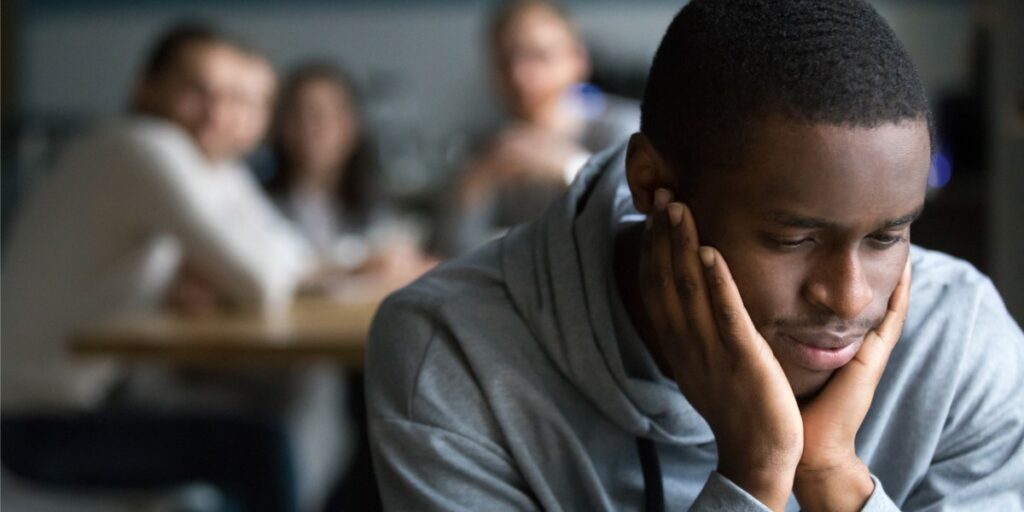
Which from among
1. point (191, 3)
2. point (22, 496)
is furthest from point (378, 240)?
point (191, 3)

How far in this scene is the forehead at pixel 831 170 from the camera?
0.84 metres

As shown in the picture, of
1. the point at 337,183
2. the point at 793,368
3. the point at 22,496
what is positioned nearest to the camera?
the point at 793,368

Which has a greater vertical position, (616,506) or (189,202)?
(616,506)

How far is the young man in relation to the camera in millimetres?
851

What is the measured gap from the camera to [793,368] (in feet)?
3.02

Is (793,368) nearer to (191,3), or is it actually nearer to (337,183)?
(337,183)

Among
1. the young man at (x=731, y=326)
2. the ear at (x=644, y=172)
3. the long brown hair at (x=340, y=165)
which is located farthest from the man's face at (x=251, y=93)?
the ear at (x=644, y=172)

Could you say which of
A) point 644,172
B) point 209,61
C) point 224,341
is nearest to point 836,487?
point 644,172

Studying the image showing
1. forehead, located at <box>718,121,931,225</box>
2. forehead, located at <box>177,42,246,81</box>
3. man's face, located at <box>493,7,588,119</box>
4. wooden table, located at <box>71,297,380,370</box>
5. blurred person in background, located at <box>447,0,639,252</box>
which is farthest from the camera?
man's face, located at <box>493,7,588,119</box>

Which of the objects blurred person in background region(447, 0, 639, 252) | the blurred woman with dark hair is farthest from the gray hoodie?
the blurred woman with dark hair

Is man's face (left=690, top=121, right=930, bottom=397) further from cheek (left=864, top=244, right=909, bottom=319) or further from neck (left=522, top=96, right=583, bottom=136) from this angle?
neck (left=522, top=96, right=583, bottom=136)

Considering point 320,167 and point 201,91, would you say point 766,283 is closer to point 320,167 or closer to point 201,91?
point 201,91

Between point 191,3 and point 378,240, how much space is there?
12.4ft

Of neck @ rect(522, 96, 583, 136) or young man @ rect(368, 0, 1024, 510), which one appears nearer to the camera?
young man @ rect(368, 0, 1024, 510)
